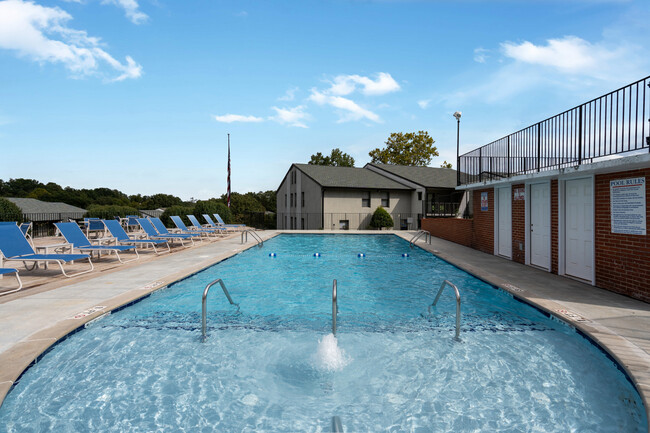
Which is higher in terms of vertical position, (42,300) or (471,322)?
(42,300)

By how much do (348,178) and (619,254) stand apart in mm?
26138

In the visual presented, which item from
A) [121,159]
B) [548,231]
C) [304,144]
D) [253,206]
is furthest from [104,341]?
[253,206]

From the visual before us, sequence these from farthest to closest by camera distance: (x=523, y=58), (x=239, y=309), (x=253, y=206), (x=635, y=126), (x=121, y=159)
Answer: (x=253, y=206) < (x=121, y=159) < (x=523, y=58) < (x=239, y=309) < (x=635, y=126)

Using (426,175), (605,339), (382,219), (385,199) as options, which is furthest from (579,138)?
(426,175)

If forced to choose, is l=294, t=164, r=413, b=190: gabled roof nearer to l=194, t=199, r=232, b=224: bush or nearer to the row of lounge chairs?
l=194, t=199, r=232, b=224: bush

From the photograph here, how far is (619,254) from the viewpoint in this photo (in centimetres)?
722

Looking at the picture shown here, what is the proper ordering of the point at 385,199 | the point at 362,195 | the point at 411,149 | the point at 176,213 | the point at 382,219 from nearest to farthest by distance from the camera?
the point at 176,213 < the point at 382,219 < the point at 362,195 < the point at 385,199 < the point at 411,149

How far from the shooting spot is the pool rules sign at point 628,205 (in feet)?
22.0

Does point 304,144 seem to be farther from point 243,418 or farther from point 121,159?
point 243,418

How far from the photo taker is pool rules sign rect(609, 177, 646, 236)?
22.0 ft

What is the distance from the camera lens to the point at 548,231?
9727 mm

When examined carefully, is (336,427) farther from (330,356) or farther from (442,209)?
(442,209)

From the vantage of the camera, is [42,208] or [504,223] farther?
[42,208]

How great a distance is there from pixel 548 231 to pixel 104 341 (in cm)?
1067
